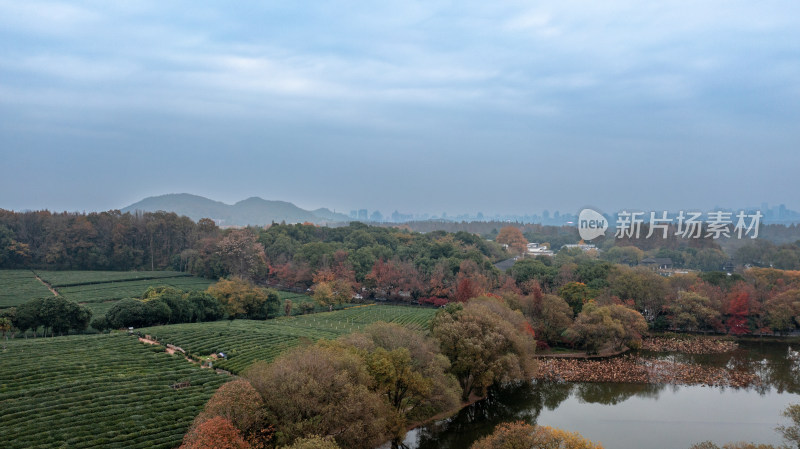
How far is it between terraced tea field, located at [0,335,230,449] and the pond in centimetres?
1174

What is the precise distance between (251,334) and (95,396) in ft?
44.3

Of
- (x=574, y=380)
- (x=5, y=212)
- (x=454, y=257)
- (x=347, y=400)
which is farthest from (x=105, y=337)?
(x=5, y=212)

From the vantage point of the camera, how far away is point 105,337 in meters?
31.9

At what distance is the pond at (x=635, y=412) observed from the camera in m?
23.4

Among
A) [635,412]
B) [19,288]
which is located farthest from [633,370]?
[19,288]

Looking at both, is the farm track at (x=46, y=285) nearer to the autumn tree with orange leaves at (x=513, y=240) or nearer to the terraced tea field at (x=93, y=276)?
the terraced tea field at (x=93, y=276)

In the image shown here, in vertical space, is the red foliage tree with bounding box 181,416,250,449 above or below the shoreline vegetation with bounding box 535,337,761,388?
above

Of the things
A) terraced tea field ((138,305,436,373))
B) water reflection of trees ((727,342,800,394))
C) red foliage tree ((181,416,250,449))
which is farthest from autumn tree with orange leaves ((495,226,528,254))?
red foliage tree ((181,416,250,449))

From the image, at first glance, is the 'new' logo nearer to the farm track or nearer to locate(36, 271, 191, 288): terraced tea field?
locate(36, 271, 191, 288): terraced tea field

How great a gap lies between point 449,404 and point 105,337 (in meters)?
25.6

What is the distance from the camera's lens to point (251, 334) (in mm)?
34031

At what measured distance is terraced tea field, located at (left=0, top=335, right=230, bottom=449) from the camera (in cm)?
1817

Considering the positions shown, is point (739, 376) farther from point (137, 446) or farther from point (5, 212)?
point (5, 212)

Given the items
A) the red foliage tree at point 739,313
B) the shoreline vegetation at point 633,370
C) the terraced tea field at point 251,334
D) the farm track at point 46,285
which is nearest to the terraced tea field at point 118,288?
the farm track at point 46,285
